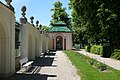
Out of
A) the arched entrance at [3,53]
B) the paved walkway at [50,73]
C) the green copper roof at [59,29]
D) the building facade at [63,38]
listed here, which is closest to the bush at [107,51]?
the paved walkway at [50,73]

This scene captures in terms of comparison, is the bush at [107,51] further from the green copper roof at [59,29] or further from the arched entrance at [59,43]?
the arched entrance at [59,43]

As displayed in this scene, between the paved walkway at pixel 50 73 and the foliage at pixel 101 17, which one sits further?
the foliage at pixel 101 17

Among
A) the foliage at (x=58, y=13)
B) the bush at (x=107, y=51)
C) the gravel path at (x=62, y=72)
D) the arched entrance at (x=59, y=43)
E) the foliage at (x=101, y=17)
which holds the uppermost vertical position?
the foliage at (x=58, y=13)

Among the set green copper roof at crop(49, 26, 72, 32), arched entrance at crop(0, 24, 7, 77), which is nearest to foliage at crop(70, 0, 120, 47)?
arched entrance at crop(0, 24, 7, 77)

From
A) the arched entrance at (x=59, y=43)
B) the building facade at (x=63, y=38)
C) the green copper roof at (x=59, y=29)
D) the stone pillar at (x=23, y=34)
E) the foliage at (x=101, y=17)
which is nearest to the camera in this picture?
the stone pillar at (x=23, y=34)

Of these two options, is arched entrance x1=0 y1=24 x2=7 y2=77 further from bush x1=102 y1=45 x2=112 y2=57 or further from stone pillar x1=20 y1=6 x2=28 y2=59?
bush x1=102 y1=45 x2=112 y2=57

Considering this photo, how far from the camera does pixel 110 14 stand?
24125 millimetres

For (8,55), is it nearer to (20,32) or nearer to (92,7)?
(20,32)

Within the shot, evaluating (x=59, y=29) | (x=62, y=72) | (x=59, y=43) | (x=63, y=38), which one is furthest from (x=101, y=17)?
(x=59, y=43)

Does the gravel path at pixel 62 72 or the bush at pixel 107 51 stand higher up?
the bush at pixel 107 51

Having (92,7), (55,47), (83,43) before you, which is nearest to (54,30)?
(55,47)

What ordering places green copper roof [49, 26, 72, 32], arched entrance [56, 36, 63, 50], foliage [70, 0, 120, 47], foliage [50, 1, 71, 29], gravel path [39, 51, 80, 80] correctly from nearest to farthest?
gravel path [39, 51, 80, 80] < foliage [70, 0, 120, 47] < green copper roof [49, 26, 72, 32] < arched entrance [56, 36, 63, 50] < foliage [50, 1, 71, 29]

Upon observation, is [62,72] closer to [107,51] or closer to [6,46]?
[6,46]

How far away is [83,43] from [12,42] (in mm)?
59536
